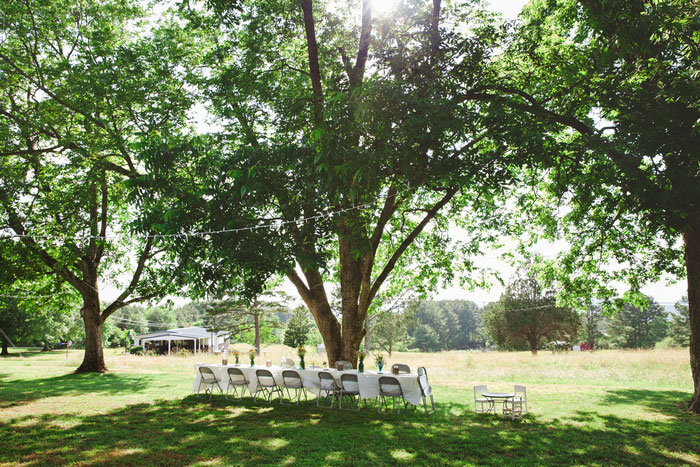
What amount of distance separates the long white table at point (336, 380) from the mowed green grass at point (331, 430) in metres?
0.37

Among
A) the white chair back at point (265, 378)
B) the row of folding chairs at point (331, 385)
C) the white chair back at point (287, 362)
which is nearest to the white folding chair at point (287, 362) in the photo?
the white chair back at point (287, 362)

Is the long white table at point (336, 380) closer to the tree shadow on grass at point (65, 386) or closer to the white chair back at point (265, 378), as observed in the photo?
the white chair back at point (265, 378)

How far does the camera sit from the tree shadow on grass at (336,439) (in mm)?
5309

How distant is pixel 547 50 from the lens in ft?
32.4

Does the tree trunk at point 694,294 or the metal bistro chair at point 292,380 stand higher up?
the tree trunk at point 694,294

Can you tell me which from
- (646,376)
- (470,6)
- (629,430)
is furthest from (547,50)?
(646,376)

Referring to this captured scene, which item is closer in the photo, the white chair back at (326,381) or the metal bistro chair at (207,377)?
the white chair back at (326,381)

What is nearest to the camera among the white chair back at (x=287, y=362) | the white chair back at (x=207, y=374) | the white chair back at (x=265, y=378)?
the white chair back at (x=265, y=378)

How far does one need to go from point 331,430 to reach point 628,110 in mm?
6762

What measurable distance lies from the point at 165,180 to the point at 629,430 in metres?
9.10

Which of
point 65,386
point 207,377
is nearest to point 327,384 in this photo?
point 207,377

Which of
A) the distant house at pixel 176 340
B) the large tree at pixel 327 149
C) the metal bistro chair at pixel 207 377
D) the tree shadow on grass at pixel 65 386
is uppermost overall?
the large tree at pixel 327 149

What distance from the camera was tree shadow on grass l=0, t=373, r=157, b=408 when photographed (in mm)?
10353

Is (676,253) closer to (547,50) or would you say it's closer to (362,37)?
(547,50)
